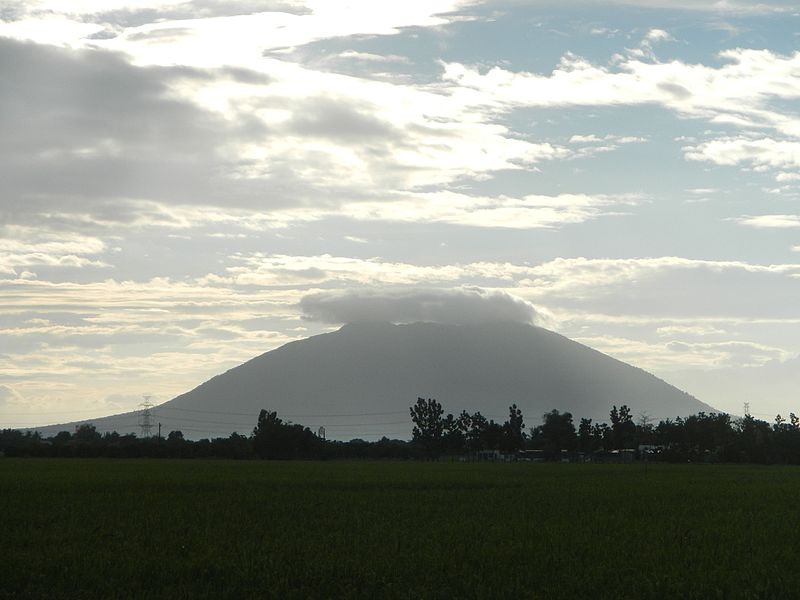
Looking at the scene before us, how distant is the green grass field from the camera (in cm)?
2038

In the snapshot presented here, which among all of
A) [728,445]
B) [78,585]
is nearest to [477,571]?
[78,585]

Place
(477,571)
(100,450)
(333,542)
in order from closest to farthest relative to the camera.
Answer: (477,571) < (333,542) < (100,450)

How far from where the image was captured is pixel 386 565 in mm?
22547

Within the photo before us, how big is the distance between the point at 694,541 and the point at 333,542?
384 inches

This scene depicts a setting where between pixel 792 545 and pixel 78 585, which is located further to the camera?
pixel 792 545

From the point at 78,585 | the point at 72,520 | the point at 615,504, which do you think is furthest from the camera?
the point at 615,504

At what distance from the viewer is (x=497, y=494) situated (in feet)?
163

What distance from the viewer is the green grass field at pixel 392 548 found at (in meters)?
20.4

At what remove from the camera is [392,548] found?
25406 mm

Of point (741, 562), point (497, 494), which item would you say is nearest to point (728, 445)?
point (497, 494)

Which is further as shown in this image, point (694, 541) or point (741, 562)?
point (694, 541)

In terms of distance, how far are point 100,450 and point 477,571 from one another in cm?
13529

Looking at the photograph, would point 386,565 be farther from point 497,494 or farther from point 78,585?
point 497,494

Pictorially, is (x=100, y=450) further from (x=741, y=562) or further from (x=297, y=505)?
(x=741, y=562)
